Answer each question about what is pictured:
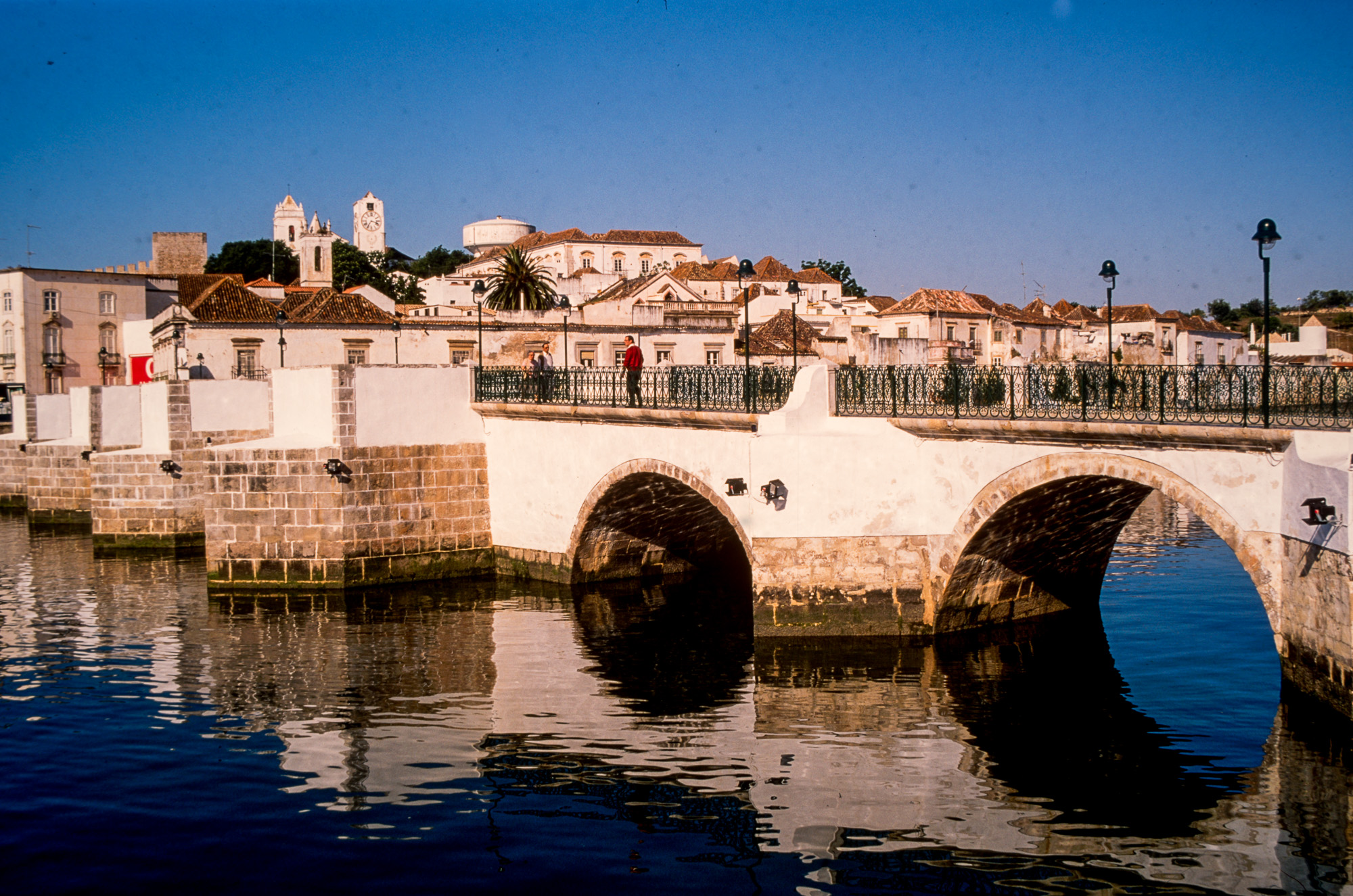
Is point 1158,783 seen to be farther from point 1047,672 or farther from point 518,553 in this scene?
point 518,553

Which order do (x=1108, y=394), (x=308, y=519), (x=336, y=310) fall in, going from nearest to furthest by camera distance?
(x=1108, y=394)
(x=308, y=519)
(x=336, y=310)

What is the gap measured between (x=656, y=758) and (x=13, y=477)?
3775 cm

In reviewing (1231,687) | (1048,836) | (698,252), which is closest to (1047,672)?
(1231,687)

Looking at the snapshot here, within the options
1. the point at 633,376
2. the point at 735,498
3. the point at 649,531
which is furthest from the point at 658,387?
the point at 649,531

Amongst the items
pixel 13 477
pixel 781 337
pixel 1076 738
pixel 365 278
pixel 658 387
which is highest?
pixel 365 278

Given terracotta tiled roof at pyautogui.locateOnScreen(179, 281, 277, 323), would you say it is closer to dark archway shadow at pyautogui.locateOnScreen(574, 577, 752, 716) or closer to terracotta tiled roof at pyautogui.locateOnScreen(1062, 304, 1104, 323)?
dark archway shadow at pyautogui.locateOnScreen(574, 577, 752, 716)

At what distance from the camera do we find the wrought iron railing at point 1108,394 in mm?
14062

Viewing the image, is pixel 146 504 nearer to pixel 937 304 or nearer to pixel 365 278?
pixel 937 304

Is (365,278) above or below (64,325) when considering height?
above

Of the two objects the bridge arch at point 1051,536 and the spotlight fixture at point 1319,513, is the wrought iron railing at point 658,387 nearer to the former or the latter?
the bridge arch at point 1051,536

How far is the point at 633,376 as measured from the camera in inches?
885

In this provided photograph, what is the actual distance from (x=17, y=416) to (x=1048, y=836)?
141 ft

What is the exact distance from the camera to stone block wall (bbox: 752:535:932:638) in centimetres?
1803

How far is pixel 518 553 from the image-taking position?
25625 millimetres
